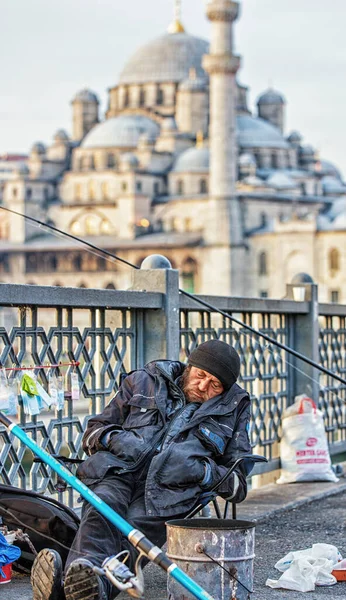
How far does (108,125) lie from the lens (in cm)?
8144

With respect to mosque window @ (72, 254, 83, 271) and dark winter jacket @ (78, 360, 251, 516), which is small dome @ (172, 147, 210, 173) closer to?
mosque window @ (72, 254, 83, 271)

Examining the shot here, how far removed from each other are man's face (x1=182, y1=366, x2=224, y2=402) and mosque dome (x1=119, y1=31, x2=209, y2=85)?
81.5 metres

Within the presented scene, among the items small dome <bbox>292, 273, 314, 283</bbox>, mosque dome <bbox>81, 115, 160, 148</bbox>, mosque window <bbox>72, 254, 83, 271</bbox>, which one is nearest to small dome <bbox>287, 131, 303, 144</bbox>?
mosque dome <bbox>81, 115, 160, 148</bbox>

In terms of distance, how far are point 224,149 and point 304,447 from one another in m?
59.2

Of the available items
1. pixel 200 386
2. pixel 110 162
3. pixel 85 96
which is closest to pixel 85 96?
pixel 85 96

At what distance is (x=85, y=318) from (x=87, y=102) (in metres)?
27.1

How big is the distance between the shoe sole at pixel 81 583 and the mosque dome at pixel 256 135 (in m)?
76.3

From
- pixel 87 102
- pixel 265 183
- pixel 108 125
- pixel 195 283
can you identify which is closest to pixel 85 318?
pixel 195 283

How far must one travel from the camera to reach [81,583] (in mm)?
3715

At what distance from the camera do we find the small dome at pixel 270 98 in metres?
86.8

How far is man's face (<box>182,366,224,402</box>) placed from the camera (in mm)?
4344

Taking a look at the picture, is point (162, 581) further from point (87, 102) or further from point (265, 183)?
point (87, 102)

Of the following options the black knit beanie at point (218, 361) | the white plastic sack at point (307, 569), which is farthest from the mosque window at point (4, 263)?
the black knit beanie at point (218, 361)

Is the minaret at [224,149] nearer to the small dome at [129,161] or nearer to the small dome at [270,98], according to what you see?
the small dome at [129,161]
